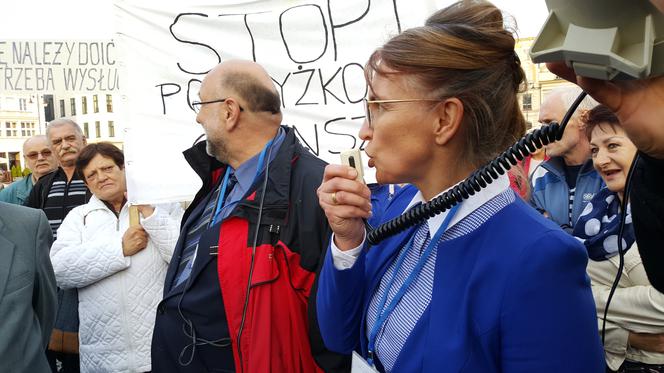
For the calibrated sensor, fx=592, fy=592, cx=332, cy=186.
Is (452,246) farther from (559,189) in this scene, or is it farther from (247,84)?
(559,189)

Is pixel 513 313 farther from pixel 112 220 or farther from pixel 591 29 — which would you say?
pixel 112 220

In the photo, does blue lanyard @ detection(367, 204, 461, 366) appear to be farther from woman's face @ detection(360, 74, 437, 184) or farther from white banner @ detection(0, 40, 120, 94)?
white banner @ detection(0, 40, 120, 94)

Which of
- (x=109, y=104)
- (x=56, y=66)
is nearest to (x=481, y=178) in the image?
(x=56, y=66)

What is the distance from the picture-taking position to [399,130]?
1.45 metres

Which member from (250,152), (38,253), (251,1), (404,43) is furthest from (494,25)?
(251,1)

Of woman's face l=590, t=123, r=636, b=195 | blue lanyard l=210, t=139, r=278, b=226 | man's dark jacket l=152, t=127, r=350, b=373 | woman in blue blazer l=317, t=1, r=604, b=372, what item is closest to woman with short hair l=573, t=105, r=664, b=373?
woman's face l=590, t=123, r=636, b=195

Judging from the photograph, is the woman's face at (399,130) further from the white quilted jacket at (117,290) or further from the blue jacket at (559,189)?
the white quilted jacket at (117,290)

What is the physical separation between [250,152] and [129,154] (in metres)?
1.26

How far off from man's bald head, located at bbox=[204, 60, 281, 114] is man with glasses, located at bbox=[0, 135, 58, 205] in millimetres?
3730

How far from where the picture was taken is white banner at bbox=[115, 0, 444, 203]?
3654 mm

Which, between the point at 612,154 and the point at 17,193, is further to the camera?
the point at 17,193

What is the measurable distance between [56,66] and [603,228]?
5.06 metres

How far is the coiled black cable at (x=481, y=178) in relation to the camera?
4.12ft

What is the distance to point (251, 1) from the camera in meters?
3.74
